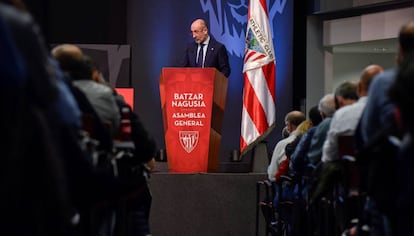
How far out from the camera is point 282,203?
386 inches

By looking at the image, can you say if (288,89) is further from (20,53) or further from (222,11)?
(20,53)

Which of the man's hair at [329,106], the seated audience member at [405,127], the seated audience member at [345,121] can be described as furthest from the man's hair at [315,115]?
the seated audience member at [405,127]

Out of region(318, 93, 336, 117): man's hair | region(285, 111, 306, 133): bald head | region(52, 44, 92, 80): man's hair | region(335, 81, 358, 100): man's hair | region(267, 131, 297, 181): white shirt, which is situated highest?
region(52, 44, 92, 80): man's hair

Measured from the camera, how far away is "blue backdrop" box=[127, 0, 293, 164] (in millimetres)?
14016

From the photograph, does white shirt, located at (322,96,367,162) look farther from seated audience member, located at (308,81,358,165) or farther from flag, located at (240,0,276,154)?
flag, located at (240,0,276,154)

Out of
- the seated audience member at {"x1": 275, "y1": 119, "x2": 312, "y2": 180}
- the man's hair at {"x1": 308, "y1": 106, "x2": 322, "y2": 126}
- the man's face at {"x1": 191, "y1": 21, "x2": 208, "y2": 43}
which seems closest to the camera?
the man's hair at {"x1": 308, "y1": 106, "x2": 322, "y2": 126}

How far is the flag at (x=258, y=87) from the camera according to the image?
12.9m

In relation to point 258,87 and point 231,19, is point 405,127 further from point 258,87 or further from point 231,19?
point 231,19

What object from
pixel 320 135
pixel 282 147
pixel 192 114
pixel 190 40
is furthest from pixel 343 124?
pixel 190 40

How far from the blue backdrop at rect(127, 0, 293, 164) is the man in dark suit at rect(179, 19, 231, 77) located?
5.20 feet

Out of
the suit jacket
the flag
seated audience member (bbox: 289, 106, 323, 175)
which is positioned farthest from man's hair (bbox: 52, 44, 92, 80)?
the flag

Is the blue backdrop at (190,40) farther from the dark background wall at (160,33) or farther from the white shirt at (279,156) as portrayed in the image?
the white shirt at (279,156)

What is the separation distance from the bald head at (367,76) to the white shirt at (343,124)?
0.10 meters

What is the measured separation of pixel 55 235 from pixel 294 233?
15.9 ft
